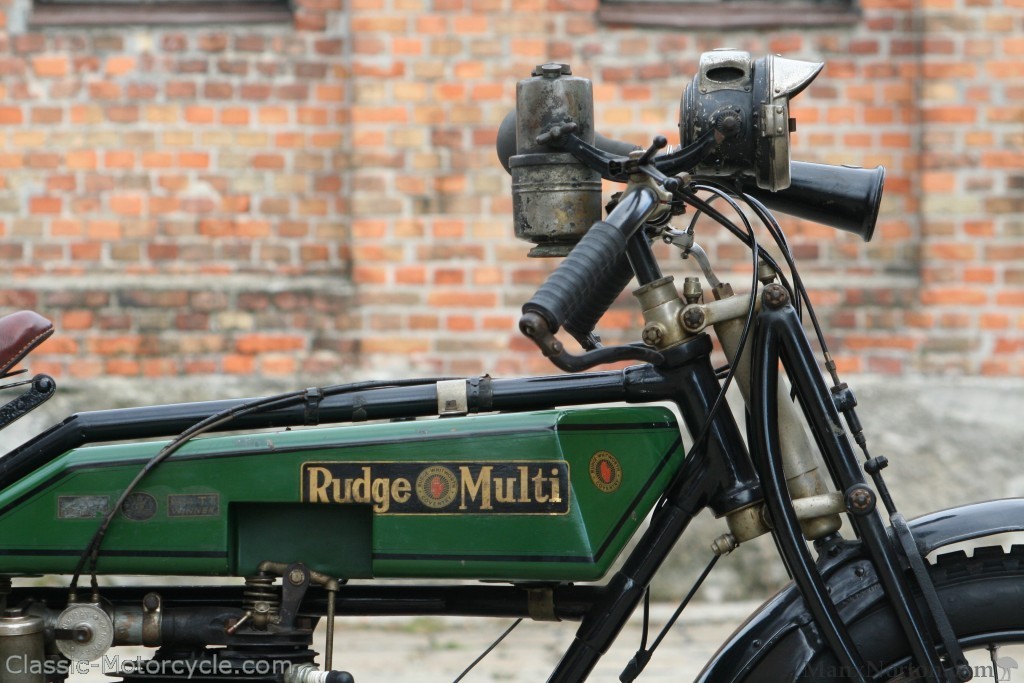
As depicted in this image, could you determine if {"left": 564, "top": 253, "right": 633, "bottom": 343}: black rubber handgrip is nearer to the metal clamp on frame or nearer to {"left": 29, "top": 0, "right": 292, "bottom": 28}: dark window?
the metal clamp on frame

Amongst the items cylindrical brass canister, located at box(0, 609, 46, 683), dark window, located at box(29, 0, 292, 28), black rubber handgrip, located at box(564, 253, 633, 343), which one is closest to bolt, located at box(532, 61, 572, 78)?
black rubber handgrip, located at box(564, 253, 633, 343)

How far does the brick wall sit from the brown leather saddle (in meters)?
2.49

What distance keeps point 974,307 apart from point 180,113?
303 cm

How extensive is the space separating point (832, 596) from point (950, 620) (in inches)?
6.8

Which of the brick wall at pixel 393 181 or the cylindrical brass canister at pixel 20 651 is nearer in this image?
the cylindrical brass canister at pixel 20 651

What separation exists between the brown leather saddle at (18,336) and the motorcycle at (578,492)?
0.01 metres

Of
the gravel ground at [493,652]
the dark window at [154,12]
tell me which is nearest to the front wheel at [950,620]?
the gravel ground at [493,652]

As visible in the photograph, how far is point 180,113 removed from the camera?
4.65m

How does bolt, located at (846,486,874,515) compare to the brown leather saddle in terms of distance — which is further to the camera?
the brown leather saddle

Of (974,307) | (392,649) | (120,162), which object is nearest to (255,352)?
(120,162)

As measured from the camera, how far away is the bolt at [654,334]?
189 centimetres

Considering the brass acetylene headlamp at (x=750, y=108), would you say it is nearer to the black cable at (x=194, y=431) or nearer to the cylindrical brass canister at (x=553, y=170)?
the cylindrical brass canister at (x=553, y=170)

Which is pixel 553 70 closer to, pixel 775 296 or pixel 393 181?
pixel 775 296

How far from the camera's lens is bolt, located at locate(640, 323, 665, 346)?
1.89 meters
